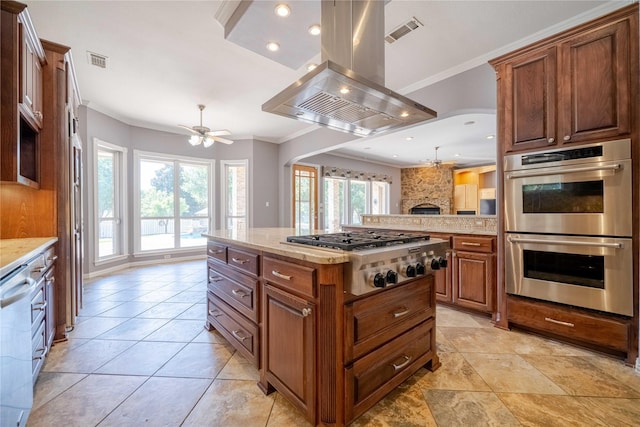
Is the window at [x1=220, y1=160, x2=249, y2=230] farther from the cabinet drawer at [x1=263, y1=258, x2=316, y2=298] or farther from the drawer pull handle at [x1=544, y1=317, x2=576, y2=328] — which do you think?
the drawer pull handle at [x1=544, y1=317, x2=576, y2=328]

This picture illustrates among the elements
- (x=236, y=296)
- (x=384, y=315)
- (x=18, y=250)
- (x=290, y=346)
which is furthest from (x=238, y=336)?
(x=18, y=250)

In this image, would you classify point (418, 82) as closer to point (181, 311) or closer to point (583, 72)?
point (583, 72)

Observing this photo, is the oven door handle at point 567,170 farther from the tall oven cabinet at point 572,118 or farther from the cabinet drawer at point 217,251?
the cabinet drawer at point 217,251

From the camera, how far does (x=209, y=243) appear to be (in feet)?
8.01

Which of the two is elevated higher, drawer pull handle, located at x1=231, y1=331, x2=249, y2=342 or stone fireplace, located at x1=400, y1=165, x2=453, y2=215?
stone fireplace, located at x1=400, y1=165, x2=453, y2=215

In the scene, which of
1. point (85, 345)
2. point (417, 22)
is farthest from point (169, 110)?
point (417, 22)

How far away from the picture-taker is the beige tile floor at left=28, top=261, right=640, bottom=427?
4.75 feet

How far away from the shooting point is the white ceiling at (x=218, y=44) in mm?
2283

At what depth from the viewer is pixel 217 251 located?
A: 7.38ft

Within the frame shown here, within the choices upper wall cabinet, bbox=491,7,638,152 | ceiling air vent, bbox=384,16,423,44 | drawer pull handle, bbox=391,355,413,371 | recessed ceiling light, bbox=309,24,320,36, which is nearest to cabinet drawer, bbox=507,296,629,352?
upper wall cabinet, bbox=491,7,638,152

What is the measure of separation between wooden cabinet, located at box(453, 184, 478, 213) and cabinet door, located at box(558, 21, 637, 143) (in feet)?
24.7

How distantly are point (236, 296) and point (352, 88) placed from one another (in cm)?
155

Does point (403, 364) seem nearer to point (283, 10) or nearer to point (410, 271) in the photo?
point (410, 271)

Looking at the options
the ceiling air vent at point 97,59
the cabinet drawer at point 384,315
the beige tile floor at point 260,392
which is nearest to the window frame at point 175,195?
the ceiling air vent at point 97,59
